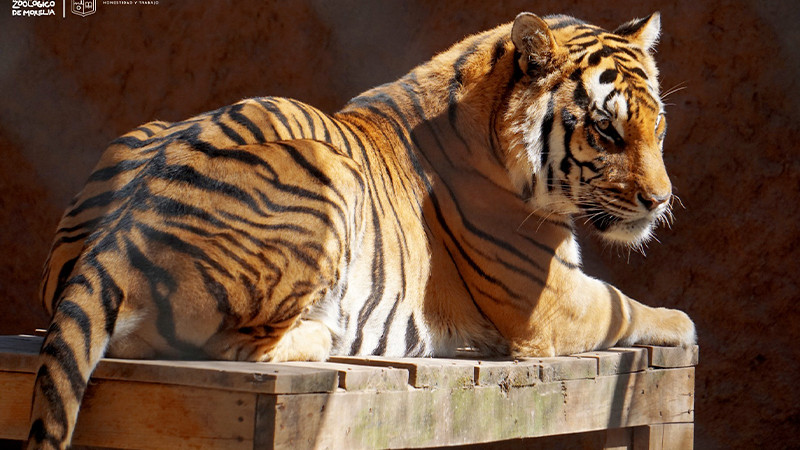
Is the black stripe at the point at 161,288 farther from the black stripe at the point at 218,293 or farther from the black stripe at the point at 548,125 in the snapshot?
the black stripe at the point at 548,125

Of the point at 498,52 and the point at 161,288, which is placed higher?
the point at 498,52

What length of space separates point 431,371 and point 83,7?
2.58 metres

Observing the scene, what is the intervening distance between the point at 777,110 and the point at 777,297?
0.65m

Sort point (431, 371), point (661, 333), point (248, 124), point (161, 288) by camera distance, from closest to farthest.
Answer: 1. point (161, 288)
2. point (431, 371)
3. point (248, 124)
4. point (661, 333)

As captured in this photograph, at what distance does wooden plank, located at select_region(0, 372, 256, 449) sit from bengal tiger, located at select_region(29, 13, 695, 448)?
0.30ft

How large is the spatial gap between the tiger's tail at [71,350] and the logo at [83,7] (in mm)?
2313

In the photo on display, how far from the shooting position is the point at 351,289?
2146 millimetres

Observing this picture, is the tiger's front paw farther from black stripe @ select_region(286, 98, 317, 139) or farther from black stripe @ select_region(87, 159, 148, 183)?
black stripe @ select_region(87, 159, 148, 183)

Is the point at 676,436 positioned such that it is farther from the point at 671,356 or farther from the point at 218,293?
the point at 218,293

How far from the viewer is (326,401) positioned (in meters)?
1.66

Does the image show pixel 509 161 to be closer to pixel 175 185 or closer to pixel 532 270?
pixel 532 270

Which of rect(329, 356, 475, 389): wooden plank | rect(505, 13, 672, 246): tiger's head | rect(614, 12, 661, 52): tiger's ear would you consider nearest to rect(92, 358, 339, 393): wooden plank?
rect(329, 356, 475, 389): wooden plank

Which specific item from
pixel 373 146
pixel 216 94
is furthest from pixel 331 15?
pixel 373 146

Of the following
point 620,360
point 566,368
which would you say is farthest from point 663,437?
point 566,368
